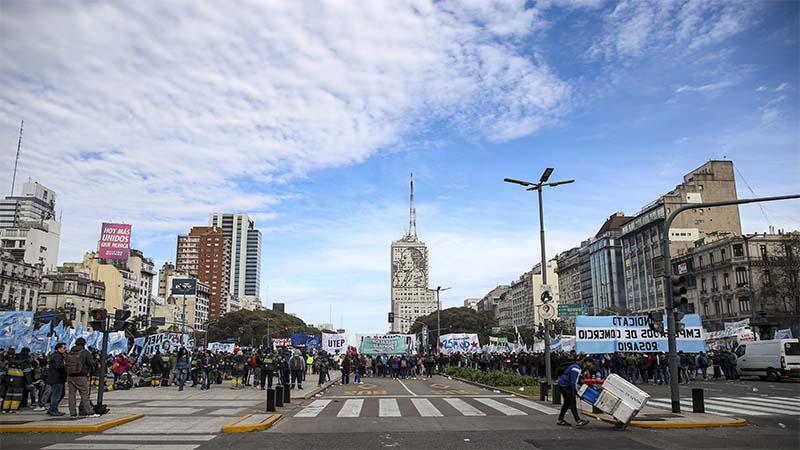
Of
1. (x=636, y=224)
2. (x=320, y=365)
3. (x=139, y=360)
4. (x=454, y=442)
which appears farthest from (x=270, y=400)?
(x=636, y=224)

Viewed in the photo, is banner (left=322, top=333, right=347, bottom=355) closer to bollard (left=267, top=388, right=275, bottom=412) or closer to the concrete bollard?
the concrete bollard

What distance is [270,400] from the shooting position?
1623 centimetres

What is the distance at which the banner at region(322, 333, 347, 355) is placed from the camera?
46.9 meters

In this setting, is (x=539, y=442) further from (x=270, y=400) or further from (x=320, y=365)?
(x=320, y=365)

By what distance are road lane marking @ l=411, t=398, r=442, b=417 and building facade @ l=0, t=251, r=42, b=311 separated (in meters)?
93.0

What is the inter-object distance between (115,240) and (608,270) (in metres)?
91.9

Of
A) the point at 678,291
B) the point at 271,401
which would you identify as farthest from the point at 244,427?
the point at 678,291

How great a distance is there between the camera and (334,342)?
46969mm

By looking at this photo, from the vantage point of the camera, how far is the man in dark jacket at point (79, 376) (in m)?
14.2

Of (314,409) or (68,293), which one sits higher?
(68,293)

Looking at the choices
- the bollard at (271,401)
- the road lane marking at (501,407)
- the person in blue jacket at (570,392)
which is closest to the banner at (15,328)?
the bollard at (271,401)

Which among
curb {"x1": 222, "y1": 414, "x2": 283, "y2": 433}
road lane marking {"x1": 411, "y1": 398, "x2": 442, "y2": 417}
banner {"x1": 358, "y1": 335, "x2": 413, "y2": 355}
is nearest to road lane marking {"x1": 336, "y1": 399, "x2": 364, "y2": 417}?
road lane marking {"x1": 411, "y1": 398, "x2": 442, "y2": 417}

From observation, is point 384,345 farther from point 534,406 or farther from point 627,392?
point 627,392

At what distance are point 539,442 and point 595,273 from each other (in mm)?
122204
